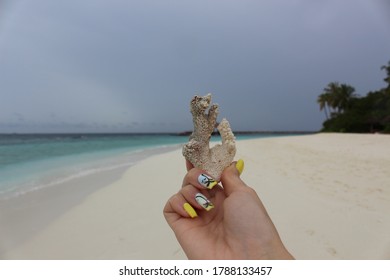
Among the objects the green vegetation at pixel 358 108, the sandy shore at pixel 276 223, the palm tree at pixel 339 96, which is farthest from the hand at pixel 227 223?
the palm tree at pixel 339 96

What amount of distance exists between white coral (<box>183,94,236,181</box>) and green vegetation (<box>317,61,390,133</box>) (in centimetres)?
3170

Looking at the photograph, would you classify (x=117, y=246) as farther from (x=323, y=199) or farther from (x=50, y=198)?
(x=323, y=199)

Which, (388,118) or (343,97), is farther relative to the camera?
(343,97)

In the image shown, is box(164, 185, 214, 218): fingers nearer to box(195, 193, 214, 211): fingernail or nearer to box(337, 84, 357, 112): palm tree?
box(195, 193, 214, 211): fingernail

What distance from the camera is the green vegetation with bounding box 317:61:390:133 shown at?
2905 cm

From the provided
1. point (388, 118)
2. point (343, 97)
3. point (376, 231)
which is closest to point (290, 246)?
point (376, 231)

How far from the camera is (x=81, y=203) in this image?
14.0ft

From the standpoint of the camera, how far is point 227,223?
163 cm

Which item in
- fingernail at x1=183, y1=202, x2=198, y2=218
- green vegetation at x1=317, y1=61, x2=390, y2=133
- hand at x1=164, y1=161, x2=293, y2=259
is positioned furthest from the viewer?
green vegetation at x1=317, y1=61, x2=390, y2=133

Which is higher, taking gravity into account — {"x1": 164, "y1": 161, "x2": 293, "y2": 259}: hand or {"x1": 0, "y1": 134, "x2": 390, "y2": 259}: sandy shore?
{"x1": 164, "y1": 161, "x2": 293, "y2": 259}: hand

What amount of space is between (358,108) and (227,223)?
41.9m

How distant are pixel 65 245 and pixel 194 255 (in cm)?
204

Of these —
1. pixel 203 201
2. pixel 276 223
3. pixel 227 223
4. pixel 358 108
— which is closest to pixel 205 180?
pixel 203 201

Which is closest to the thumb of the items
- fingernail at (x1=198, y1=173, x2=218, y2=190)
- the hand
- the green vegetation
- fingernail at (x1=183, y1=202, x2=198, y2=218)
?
the hand
